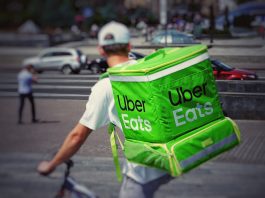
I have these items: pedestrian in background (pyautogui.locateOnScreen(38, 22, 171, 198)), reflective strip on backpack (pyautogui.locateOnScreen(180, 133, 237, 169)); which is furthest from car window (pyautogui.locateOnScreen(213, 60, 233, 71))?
pedestrian in background (pyautogui.locateOnScreen(38, 22, 171, 198))

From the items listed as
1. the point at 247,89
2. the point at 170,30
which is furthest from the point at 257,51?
the point at 170,30

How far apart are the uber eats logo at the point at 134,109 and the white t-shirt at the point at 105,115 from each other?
0.32ft

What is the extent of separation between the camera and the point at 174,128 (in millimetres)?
3135

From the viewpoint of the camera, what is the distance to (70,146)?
3232 millimetres

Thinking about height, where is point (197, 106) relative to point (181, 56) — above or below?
below

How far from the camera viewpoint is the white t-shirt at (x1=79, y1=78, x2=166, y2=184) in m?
3.23

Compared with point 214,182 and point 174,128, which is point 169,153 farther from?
point 214,182

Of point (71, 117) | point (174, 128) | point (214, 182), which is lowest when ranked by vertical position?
point (214, 182)

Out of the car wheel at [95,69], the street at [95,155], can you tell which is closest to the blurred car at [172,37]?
the street at [95,155]

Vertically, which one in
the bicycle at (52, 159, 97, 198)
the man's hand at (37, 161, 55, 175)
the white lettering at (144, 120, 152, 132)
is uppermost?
the white lettering at (144, 120, 152, 132)

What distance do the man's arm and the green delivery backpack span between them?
233 millimetres

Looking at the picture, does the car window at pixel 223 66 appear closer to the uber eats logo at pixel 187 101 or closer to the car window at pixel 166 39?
the car window at pixel 166 39

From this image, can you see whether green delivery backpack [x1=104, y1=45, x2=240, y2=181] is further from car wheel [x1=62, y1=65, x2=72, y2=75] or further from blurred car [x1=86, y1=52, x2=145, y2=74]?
car wheel [x1=62, y1=65, x2=72, y2=75]

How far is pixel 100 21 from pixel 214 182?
3.17m
